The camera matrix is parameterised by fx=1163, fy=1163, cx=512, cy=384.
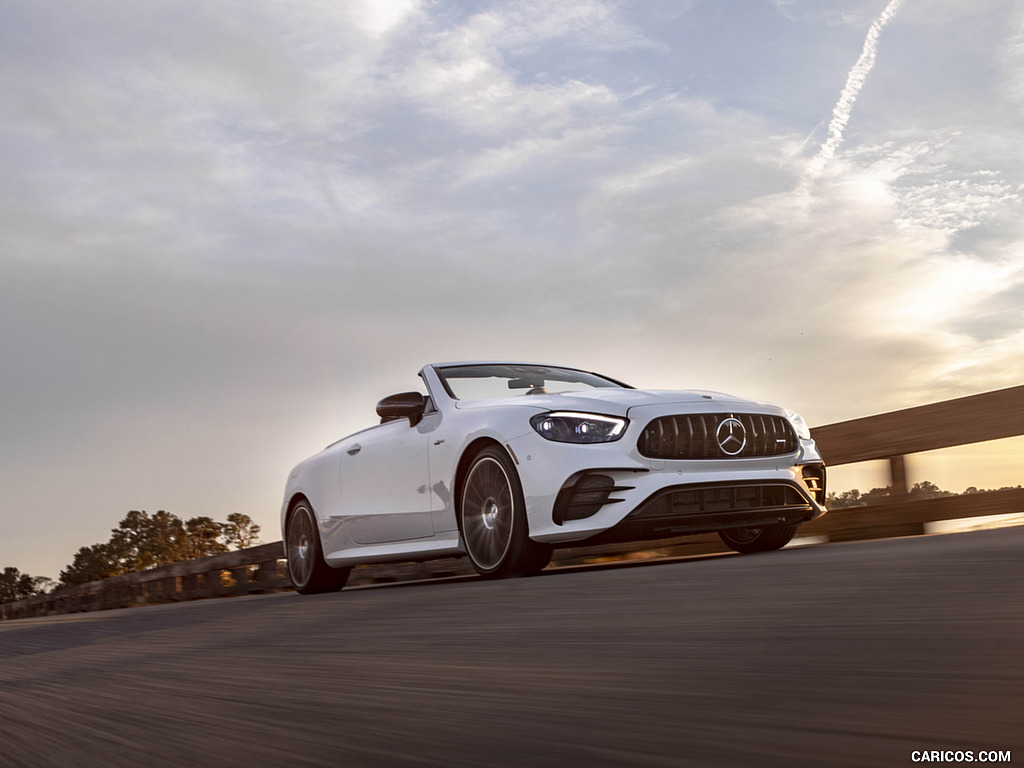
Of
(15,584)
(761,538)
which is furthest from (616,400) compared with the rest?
(15,584)

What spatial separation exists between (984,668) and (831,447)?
7509 mm

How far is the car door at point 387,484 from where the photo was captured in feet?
27.0

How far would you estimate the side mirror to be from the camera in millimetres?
8320

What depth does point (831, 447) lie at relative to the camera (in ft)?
30.2

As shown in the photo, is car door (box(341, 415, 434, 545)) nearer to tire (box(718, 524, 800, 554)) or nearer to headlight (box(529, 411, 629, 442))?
headlight (box(529, 411, 629, 442))

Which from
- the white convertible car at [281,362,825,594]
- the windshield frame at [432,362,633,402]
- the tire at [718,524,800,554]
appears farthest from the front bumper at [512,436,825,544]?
the windshield frame at [432,362,633,402]

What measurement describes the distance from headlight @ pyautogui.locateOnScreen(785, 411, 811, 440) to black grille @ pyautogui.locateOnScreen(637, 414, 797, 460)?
256 millimetres

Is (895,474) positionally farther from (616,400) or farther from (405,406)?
(405,406)

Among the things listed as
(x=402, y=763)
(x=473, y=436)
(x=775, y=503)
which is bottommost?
(x=402, y=763)

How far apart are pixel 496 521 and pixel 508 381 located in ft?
5.65

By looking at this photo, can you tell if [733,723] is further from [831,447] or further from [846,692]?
[831,447]

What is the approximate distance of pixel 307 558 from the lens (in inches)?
389

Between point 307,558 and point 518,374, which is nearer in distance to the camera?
point 518,374

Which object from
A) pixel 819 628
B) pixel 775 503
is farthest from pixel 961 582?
pixel 775 503
